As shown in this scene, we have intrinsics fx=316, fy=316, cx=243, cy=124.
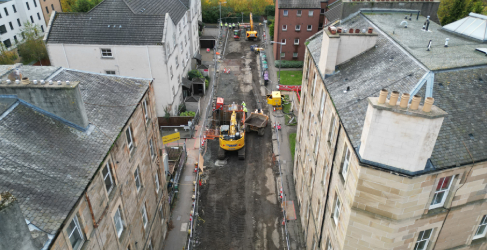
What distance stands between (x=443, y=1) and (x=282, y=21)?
26.2 m

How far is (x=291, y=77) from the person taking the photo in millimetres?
57406

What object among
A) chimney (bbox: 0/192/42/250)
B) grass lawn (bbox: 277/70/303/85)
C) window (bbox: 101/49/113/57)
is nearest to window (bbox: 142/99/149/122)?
chimney (bbox: 0/192/42/250)

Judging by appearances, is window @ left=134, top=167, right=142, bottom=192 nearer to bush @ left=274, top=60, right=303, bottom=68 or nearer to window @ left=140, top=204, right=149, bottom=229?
window @ left=140, top=204, right=149, bottom=229

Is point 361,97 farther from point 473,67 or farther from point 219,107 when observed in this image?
point 219,107

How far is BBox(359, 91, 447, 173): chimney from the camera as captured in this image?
493 inches

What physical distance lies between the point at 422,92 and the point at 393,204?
583 cm

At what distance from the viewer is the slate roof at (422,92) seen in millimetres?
14250

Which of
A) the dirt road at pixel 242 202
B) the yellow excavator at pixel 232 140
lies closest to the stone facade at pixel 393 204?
the dirt road at pixel 242 202

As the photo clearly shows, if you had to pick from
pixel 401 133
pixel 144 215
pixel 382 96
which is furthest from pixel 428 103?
pixel 144 215

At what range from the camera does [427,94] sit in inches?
616

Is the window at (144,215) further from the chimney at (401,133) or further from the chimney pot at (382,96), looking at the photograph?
the chimney pot at (382,96)

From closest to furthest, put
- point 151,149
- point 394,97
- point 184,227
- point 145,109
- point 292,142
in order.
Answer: point 394,97 → point 145,109 → point 151,149 → point 184,227 → point 292,142

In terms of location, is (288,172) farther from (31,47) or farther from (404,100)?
(31,47)

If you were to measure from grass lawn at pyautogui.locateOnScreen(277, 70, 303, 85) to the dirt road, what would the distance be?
1510 cm
